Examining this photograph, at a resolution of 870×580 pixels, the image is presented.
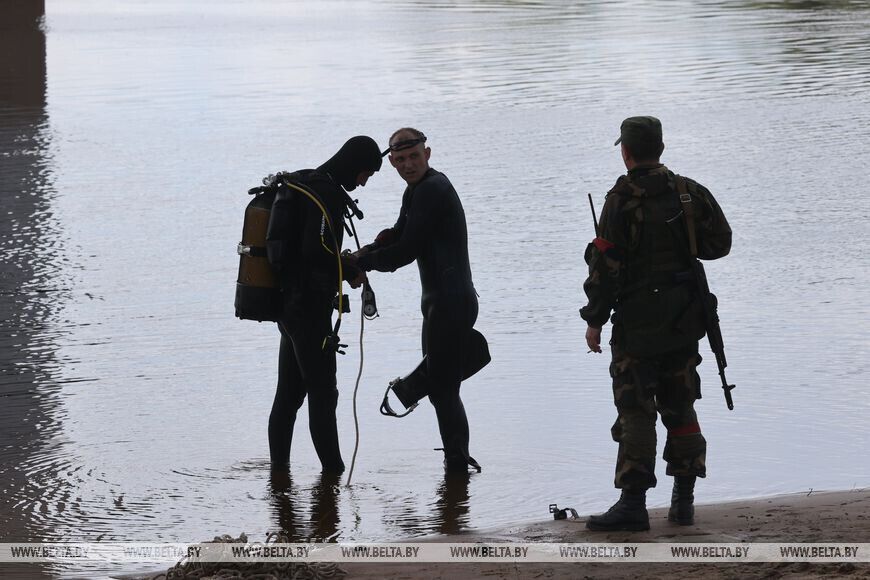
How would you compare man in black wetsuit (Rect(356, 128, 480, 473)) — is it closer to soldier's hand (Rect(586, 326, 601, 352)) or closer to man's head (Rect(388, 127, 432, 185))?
man's head (Rect(388, 127, 432, 185))

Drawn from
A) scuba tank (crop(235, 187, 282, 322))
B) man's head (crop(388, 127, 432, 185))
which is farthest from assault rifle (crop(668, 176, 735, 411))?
scuba tank (crop(235, 187, 282, 322))

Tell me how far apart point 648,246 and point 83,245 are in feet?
28.4

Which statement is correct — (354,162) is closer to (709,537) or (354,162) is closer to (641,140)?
(641,140)

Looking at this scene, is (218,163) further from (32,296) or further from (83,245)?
(32,296)

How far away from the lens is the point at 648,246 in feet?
18.5

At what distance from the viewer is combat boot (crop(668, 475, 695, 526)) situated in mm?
5852

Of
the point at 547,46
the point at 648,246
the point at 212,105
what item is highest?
the point at 547,46

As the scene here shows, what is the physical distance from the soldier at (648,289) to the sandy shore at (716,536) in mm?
303

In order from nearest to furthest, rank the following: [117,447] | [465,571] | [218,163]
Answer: [465,571]
[117,447]
[218,163]

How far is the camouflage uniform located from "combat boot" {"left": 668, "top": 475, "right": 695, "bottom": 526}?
17cm

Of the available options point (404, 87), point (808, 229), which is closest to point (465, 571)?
point (808, 229)

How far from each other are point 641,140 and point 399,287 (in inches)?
228

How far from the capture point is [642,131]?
18.5ft

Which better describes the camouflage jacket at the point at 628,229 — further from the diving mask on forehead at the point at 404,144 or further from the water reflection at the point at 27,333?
the water reflection at the point at 27,333
